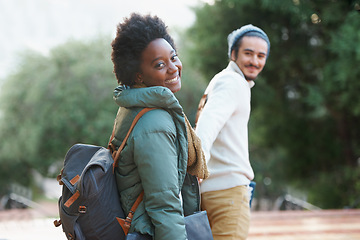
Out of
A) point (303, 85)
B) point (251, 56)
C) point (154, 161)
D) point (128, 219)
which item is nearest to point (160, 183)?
point (154, 161)

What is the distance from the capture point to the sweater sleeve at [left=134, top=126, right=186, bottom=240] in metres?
1.28

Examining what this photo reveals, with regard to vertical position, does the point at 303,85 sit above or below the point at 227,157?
below

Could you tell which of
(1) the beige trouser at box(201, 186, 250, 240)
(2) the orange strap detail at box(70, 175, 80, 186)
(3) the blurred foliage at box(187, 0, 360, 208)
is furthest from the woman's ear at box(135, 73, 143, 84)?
(3) the blurred foliage at box(187, 0, 360, 208)

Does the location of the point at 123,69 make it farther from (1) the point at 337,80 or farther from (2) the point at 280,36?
(2) the point at 280,36

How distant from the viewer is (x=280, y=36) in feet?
30.1

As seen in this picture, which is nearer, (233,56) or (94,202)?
(94,202)

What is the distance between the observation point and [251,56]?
7.25ft

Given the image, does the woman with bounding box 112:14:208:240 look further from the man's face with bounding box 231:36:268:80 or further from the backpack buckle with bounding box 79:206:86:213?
the man's face with bounding box 231:36:268:80

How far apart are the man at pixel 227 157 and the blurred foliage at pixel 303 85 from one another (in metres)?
5.01

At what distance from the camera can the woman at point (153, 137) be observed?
50.9 inches

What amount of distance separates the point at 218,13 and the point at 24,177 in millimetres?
11288

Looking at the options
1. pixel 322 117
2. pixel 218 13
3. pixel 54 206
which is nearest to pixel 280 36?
pixel 218 13

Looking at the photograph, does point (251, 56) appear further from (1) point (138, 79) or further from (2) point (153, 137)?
(2) point (153, 137)

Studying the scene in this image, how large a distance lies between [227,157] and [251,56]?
0.57 metres
